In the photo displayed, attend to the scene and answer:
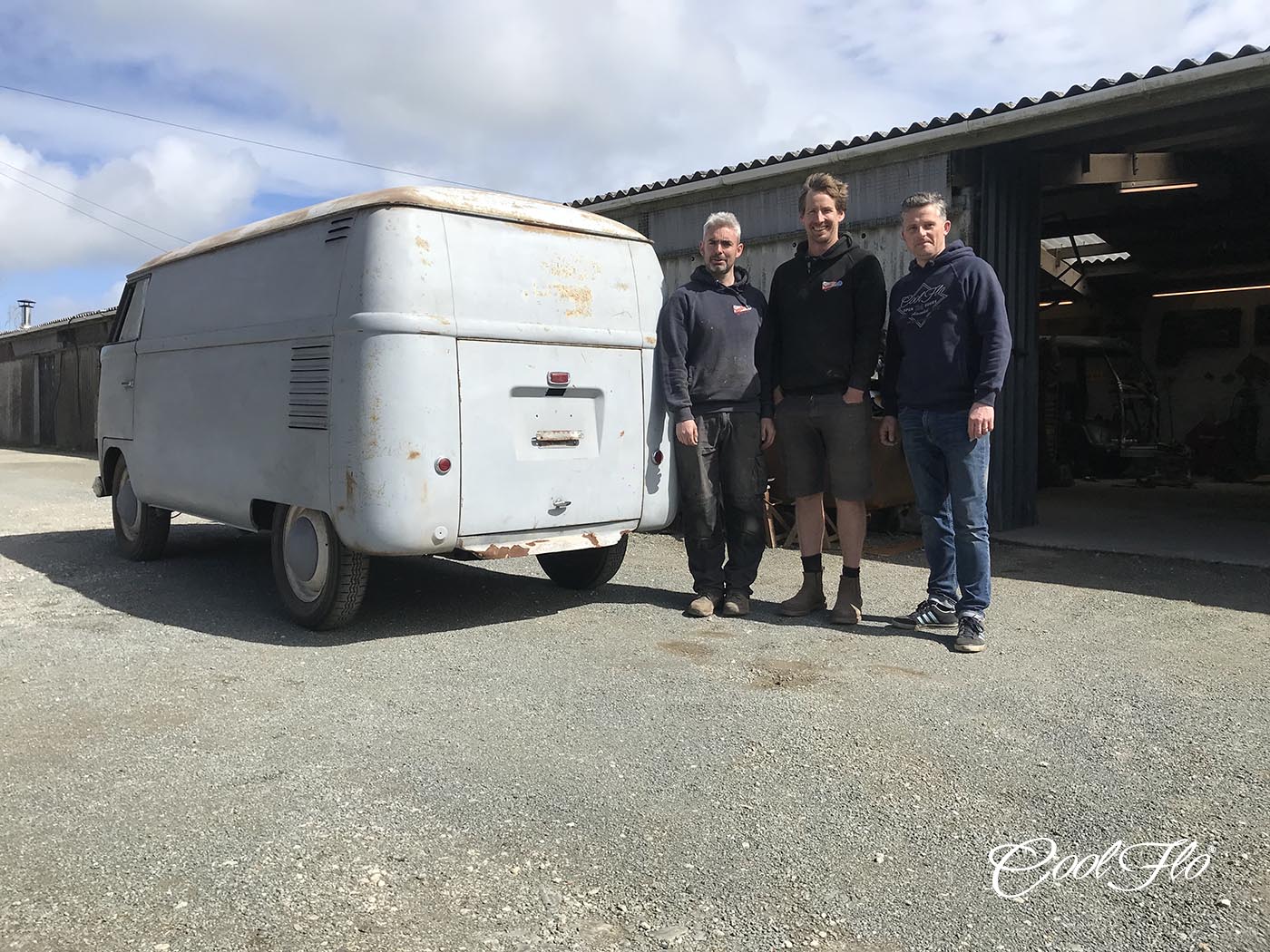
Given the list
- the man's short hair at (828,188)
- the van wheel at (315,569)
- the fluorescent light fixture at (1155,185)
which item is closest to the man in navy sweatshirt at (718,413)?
the man's short hair at (828,188)

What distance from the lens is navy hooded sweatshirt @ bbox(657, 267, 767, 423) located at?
206 inches

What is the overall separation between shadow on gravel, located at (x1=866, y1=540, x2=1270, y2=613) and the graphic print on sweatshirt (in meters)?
2.60

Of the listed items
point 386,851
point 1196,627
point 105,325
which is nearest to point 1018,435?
point 1196,627

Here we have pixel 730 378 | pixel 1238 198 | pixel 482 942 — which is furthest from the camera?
pixel 1238 198

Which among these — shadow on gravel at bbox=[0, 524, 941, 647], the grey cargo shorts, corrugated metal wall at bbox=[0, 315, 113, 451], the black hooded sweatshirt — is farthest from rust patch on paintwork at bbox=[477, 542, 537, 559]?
corrugated metal wall at bbox=[0, 315, 113, 451]

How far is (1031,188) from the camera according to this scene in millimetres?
8883

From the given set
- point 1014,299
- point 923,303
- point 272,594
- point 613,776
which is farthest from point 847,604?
point 1014,299

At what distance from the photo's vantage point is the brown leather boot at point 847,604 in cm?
520

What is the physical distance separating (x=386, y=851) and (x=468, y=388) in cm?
252

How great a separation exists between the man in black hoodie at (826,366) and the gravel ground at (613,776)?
1.91ft

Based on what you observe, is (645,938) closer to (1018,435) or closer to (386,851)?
(386,851)

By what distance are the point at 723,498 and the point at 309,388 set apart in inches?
88.4

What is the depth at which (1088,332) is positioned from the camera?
17.8m

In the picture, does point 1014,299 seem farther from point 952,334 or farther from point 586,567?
point 586,567
